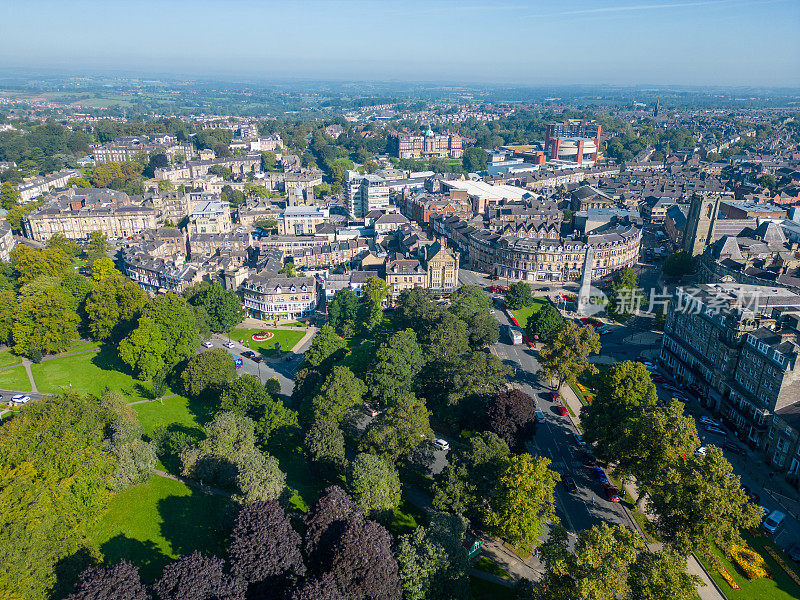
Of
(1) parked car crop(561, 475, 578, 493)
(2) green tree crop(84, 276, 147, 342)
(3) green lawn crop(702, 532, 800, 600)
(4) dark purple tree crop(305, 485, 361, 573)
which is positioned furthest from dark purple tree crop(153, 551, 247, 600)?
(2) green tree crop(84, 276, 147, 342)

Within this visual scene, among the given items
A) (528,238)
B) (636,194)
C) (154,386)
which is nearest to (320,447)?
(154,386)

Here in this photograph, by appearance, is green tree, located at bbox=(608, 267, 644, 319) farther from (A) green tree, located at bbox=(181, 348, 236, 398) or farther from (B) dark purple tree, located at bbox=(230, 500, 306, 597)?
(B) dark purple tree, located at bbox=(230, 500, 306, 597)

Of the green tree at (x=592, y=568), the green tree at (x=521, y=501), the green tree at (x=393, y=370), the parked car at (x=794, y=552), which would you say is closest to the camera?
the green tree at (x=592, y=568)

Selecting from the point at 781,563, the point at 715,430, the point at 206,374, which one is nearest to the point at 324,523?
the point at 206,374

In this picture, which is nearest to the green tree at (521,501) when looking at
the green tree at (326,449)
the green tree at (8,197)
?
the green tree at (326,449)

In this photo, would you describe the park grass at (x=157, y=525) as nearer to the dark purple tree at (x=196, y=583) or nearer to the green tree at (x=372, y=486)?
the dark purple tree at (x=196, y=583)

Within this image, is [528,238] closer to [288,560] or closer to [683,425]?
[683,425]

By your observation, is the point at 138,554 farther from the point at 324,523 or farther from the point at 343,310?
the point at 343,310
